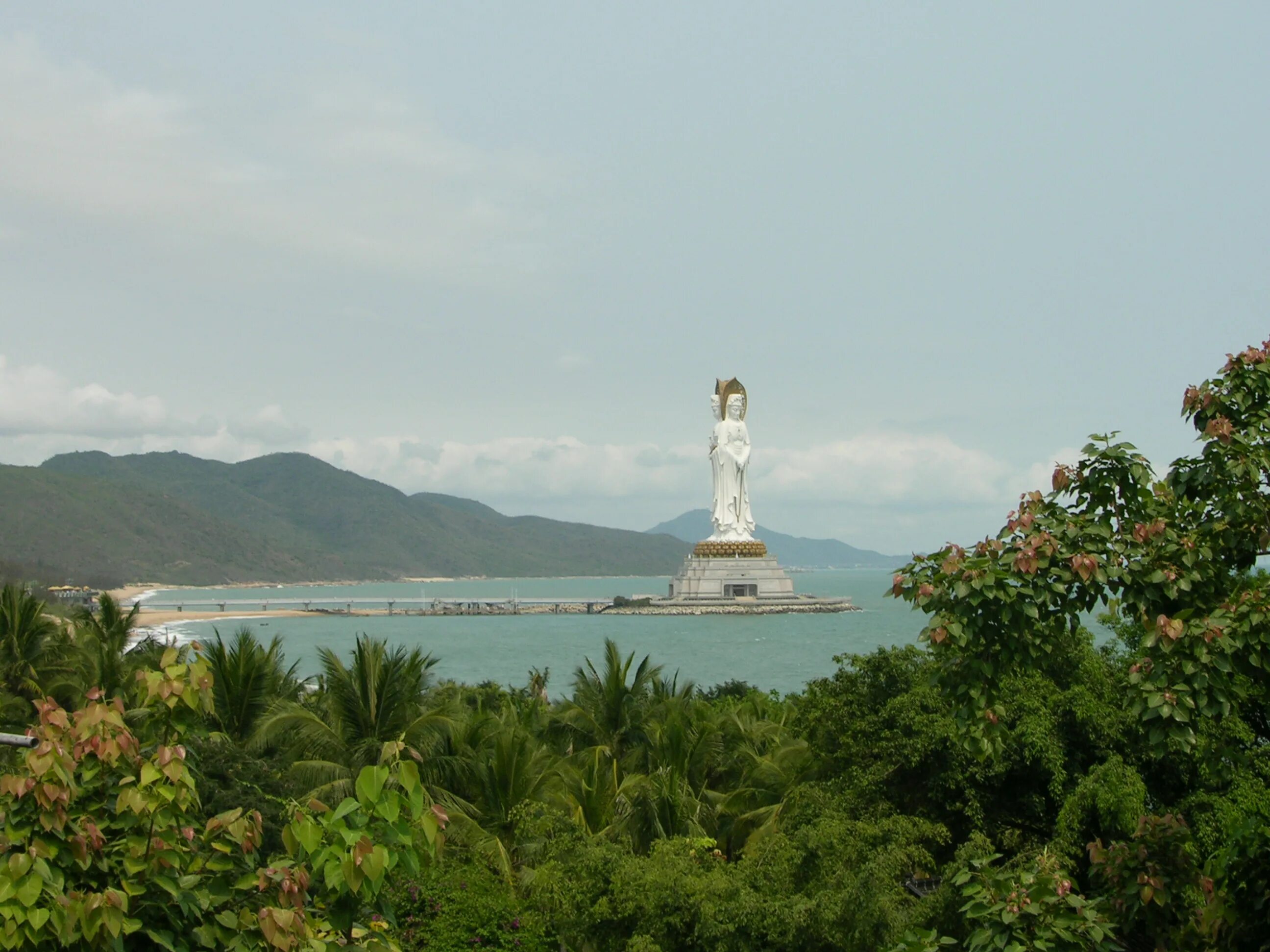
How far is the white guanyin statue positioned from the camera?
8269 centimetres

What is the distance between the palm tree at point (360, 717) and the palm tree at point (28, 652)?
6.57m

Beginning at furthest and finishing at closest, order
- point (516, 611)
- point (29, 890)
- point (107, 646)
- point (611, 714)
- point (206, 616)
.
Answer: point (516, 611), point (206, 616), point (107, 646), point (611, 714), point (29, 890)

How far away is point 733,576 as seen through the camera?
84062 mm

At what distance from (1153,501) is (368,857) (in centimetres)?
447

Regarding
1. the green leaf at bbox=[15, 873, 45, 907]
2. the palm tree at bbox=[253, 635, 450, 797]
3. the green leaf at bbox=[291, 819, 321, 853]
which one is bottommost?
the palm tree at bbox=[253, 635, 450, 797]

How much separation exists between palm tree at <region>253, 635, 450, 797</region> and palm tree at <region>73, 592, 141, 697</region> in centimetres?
244

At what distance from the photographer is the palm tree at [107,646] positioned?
18.9m

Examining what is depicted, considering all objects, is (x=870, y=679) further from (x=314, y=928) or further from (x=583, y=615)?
(x=583, y=615)

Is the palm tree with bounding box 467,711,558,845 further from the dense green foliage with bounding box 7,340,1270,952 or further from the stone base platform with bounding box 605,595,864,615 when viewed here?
the stone base platform with bounding box 605,595,864,615

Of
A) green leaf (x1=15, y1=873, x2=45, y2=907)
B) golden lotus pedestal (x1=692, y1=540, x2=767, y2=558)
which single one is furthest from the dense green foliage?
golden lotus pedestal (x1=692, y1=540, x2=767, y2=558)

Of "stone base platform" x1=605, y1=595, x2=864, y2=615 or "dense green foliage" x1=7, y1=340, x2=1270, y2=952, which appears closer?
"dense green foliage" x1=7, y1=340, x2=1270, y2=952

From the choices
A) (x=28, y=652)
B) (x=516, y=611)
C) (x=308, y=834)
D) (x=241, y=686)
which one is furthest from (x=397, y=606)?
(x=308, y=834)

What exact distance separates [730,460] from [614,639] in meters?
15.6

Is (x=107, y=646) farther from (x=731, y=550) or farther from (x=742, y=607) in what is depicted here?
(x=731, y=550)
